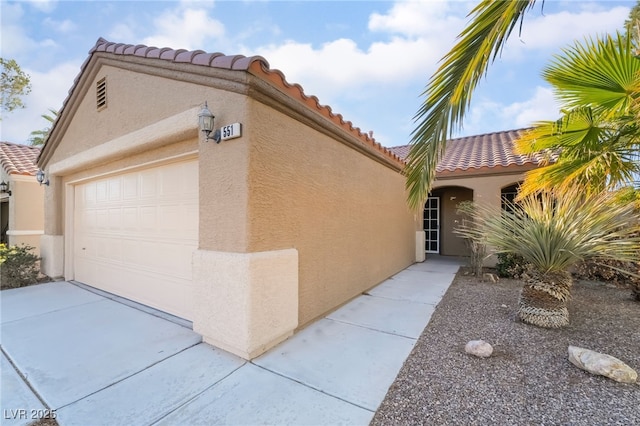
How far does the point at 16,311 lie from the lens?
18.5 feet

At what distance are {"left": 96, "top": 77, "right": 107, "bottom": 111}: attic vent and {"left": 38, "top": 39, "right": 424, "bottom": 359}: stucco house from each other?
0.03 m

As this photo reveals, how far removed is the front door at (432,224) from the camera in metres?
14.5

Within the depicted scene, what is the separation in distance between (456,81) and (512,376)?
349 cm

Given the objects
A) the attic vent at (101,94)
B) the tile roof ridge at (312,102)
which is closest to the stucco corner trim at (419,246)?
the tile roof ridge at (312,102)

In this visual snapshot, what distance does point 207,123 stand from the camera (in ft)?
13.3

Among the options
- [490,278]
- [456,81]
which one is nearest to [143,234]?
[456,81]

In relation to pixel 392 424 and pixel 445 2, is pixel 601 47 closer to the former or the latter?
pixel 445 2

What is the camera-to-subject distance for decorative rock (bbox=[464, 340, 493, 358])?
380cm

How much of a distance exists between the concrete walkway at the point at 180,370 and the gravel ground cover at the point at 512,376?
1.00 ft

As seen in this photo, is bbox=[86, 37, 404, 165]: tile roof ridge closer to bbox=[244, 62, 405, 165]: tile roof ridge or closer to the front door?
bbox=[244, 62, 405, 165]: tile roof ridge

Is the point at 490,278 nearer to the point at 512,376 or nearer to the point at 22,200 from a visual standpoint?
the point at 512,376

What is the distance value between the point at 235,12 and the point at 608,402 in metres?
9.15

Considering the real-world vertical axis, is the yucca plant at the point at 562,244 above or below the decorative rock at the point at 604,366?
above

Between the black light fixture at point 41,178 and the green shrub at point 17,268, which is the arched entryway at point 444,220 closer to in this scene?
the black light fixture at point 41,178
